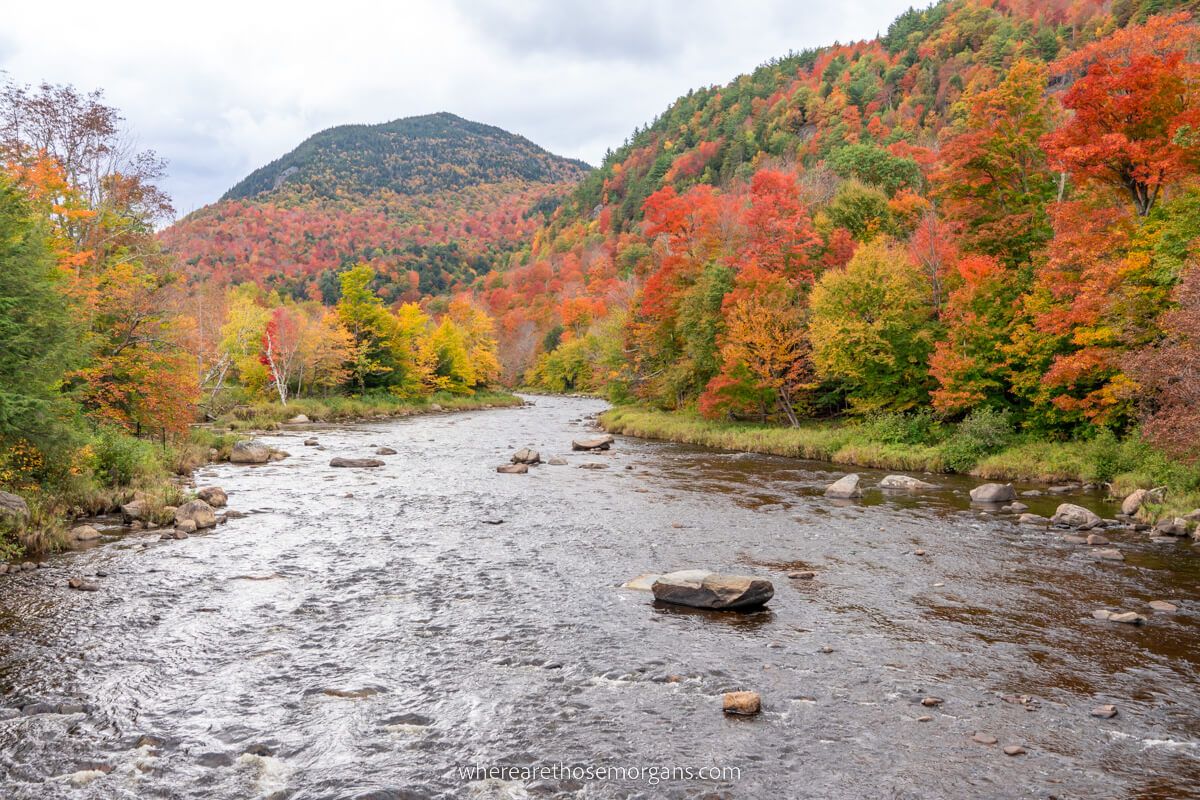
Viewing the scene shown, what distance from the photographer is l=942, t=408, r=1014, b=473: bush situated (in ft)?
87.1

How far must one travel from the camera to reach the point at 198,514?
17188 millimetres

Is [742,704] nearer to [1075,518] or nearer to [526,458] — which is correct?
[1075,518]

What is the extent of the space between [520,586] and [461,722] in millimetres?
5110

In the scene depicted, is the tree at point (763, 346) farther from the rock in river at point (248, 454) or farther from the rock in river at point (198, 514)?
the rock in river at point (198, 514)

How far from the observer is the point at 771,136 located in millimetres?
113438

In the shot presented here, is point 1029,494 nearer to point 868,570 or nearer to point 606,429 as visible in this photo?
point 868,570

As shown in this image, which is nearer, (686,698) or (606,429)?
(686,698)

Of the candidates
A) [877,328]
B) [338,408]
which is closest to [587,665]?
[877,328]

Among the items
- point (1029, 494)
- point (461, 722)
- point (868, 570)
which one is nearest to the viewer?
point (461, 722)

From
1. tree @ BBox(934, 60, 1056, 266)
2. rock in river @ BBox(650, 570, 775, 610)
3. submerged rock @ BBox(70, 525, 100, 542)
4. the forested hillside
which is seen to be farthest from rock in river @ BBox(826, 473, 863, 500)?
submerged rock @ BBox(70, 525, 100, 542)

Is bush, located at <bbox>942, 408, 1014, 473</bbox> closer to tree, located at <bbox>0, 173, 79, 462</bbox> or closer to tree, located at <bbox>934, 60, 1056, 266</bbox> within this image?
tree, located at <bbox>934, 60, 1056, 266</bbox>

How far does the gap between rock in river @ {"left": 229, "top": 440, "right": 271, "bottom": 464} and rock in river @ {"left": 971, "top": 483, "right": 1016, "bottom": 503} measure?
2772cm

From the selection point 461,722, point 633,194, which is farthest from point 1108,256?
point 633,194

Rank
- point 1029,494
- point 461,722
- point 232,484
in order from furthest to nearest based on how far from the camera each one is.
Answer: point 232,484 → point 1029,494 → point 461,722
